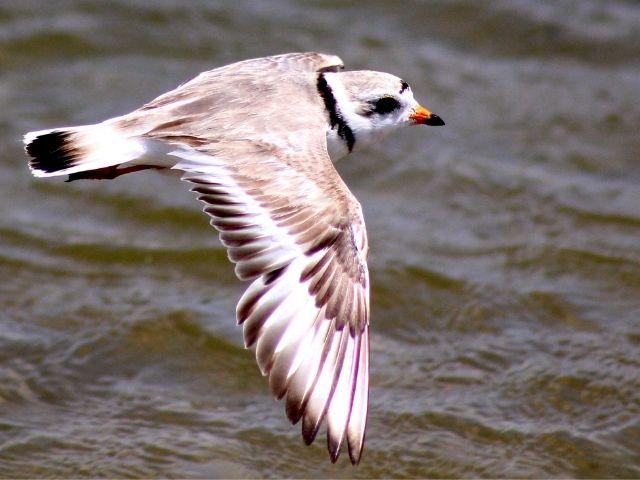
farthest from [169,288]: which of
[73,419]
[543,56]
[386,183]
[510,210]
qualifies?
[543,56]

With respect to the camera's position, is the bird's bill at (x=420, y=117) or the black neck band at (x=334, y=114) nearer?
the black neck band at (x=334, y=114)

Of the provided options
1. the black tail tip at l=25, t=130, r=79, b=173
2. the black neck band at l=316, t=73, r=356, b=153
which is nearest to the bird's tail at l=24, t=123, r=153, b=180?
the black tail tip at l=25, t=130, r=79, b=173

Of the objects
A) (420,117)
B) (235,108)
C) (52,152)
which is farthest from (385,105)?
(52,152)

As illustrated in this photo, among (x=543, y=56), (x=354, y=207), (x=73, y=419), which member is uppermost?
(x=354, y=207)

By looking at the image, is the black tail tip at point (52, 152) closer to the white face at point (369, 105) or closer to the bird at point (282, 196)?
the bird at point (282, 196)

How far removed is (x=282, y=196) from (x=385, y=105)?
118 cm

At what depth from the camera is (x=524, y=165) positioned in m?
7.80

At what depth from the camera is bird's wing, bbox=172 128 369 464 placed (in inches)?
170

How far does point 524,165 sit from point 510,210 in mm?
528

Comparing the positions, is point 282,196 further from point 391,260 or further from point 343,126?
point 391,260

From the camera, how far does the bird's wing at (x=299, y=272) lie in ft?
14.2

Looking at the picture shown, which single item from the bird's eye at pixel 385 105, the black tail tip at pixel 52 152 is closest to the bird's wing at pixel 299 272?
the black tail tip at pixel 52 152

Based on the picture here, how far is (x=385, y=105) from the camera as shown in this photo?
5.62 meters

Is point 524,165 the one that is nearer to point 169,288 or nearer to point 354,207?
point 169,288
